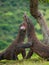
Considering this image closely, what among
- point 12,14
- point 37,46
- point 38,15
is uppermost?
point 38,15

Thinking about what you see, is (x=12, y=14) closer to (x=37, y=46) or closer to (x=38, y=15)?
(x=38, y=15)

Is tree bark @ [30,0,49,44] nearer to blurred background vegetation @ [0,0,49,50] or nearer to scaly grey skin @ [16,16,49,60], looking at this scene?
scaly grey skin @ [16,16,49,60]

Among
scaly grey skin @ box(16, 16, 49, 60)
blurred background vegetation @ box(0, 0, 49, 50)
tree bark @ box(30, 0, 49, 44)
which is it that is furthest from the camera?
blurred background vegetation @ box(0, 0, 49, 50)

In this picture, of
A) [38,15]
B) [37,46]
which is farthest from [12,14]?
[37,46]

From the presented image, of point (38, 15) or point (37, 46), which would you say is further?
point (38, 15)

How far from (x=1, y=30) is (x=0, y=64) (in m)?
27.9

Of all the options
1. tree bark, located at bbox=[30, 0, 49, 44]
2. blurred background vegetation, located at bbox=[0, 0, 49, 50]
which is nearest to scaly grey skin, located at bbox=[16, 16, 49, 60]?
tree bark, located at bbox=[30, 0, 49, 44]

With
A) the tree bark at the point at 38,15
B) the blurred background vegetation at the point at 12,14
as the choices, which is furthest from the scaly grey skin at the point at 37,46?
the blurred background vegetation at the point at 12,14

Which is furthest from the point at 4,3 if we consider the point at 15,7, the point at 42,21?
the point at 42,21

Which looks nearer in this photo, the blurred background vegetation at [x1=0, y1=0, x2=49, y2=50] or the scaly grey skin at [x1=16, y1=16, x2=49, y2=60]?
the scaly grey skin at [x1=16, y1=16, x2=49, y2=60]

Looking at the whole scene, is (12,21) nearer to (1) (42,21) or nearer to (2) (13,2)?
(2) (13,2)

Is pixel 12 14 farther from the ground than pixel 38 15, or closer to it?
closer to it

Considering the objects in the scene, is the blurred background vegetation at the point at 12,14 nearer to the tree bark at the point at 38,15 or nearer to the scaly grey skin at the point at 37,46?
the tree bark at the point at 38,15

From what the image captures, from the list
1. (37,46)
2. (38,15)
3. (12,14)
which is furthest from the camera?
(12,14)
